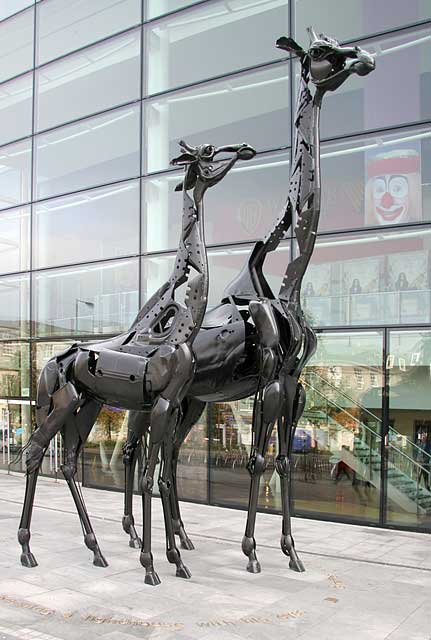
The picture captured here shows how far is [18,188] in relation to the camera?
647 inches

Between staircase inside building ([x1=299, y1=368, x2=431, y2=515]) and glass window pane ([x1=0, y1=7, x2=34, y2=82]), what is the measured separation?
10756mm

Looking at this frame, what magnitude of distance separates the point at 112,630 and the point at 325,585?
238 centimetres

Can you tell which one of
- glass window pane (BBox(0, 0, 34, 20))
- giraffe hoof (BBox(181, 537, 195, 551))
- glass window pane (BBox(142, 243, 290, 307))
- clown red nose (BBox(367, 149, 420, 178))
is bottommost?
giraffe hoof (BBox(181, 537, 195, 551))

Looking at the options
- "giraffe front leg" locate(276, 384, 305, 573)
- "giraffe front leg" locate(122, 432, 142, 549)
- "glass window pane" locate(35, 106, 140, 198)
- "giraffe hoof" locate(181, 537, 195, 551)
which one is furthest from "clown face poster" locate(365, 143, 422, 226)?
"giraffe hoof" locate(181, 537, 195, 551)

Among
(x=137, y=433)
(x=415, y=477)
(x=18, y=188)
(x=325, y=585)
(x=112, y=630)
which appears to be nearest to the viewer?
(x=112, y=630)

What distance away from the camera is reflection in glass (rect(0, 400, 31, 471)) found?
1641cm

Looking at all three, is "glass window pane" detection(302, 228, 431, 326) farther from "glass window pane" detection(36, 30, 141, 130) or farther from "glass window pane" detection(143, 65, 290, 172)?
"glass window pane" detection(36, 30, 141, 130)

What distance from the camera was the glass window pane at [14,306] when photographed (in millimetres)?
15820

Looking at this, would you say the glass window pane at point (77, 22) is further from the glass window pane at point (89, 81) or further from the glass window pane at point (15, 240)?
the glass window pane at point (15, 240)

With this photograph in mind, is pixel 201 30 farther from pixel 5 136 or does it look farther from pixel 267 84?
pixel 5 136

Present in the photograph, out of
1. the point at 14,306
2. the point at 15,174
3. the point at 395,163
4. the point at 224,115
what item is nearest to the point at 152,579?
the point at 395,163

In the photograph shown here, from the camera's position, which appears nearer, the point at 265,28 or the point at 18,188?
the point at 265,28

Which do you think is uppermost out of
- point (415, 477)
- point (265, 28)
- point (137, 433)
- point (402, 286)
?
point (265, 28)

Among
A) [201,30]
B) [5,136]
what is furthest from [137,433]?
[5,136]
